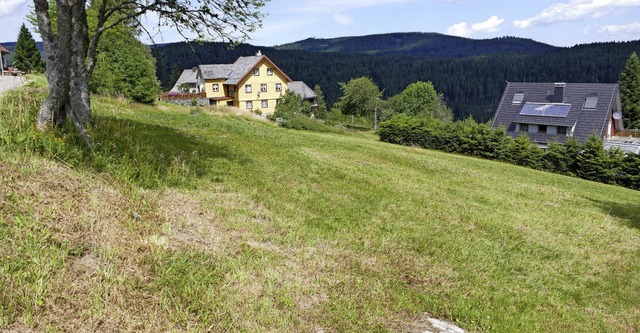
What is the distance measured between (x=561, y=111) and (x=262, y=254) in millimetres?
58153

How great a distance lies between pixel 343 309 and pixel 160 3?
10.7m

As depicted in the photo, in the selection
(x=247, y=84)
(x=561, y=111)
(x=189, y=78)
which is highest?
(x=189, y=78)

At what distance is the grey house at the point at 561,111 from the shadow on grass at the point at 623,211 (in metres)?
34.2

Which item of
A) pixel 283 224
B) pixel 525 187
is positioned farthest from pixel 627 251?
pixel 283 224

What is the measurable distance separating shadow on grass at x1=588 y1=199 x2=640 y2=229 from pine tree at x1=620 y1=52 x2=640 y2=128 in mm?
61592

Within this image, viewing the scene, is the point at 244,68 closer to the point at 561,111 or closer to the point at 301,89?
the point at 301,89

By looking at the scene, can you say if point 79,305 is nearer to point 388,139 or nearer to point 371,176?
point 371,176

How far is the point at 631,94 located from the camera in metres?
69.8

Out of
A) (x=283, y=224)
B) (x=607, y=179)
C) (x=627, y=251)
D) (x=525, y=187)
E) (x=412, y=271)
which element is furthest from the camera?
(x=607, y=179)

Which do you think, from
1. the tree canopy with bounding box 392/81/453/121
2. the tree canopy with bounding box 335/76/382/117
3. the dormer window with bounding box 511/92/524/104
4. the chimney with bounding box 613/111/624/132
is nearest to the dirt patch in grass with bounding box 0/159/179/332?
the dormer window with bounding box 511/92/524/104

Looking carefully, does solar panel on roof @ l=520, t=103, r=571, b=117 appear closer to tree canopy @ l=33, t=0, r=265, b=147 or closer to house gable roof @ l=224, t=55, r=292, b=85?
house gable roof @ l=224, t=55, r=292, b=85

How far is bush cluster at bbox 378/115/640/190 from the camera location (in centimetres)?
3475

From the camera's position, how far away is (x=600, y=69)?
198 meters

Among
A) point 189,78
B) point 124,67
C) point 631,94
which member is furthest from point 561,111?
point 189,78
